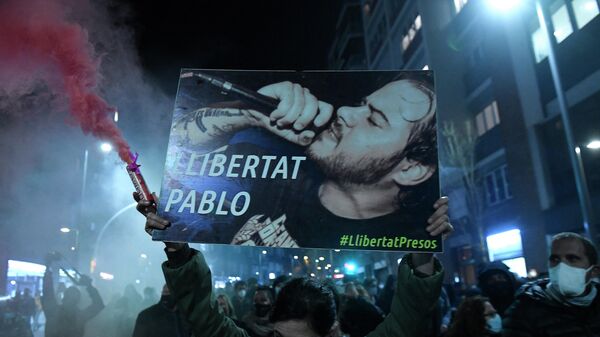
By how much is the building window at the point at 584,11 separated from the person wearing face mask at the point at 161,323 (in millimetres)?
16722

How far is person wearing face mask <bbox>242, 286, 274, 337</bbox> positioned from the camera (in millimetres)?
4801

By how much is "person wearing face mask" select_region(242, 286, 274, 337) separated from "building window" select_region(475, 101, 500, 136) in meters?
21.6

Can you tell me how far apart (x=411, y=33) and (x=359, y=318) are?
31976 millimetres

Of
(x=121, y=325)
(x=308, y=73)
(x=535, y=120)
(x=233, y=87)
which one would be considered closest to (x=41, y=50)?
(x=233, y=87)

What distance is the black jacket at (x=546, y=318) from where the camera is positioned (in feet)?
10.3

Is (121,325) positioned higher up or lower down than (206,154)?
lower down

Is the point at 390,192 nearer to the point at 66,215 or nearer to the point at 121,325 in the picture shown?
the point at 121,325

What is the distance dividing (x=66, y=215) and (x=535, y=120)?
28.4 meters

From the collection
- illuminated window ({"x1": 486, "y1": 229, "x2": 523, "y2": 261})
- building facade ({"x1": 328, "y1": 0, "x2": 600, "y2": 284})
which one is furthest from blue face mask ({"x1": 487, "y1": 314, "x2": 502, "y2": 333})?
illuminated window ({"x1": 486, "y1": 229, "x2": 523, "y2": 261})

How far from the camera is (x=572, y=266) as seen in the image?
3.32 m

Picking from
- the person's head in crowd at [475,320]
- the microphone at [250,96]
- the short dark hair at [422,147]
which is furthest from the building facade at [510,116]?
the microphone at [250,96]

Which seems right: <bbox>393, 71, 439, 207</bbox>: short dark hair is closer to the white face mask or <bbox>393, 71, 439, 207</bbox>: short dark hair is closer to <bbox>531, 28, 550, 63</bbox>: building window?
the white face mask

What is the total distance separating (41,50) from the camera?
4.84 metres

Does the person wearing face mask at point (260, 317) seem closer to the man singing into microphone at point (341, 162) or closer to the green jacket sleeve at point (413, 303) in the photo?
the man singing into microphone at point (341, 162)
